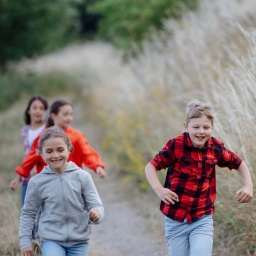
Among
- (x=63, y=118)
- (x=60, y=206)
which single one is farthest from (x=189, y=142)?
(x=63, y=118)

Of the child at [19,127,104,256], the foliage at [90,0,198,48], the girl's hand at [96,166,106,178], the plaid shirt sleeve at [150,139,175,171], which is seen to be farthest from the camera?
the foliage at [90,0,198,48]

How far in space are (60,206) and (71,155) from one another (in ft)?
5.38

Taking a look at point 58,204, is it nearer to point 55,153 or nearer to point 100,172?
point 55,153

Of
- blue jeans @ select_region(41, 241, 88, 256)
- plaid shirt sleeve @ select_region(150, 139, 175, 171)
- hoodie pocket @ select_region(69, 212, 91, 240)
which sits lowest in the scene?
blue jeans @ select_region(41, 241, 88, 256)

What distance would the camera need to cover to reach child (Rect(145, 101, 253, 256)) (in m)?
4.06

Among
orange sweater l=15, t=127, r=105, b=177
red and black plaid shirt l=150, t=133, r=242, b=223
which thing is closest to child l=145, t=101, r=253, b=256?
red and black plaid shirt l=150, t=133, r=242, b=223

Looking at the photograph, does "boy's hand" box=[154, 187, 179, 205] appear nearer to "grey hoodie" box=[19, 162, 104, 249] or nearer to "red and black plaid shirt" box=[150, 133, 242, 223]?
"red and black plaid shirt" box=[150, 133, 242, 223]

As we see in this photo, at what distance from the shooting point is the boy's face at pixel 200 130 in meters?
4.05

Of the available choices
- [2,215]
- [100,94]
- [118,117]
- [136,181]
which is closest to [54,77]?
[100,94]

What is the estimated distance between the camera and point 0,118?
15.1m

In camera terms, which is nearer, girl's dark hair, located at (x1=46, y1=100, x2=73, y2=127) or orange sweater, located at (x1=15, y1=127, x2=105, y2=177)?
orange sweater, located at (x1=15, y1=127, x2=105, y2=177)

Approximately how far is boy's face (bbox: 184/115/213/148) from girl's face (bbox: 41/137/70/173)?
34.3 inches

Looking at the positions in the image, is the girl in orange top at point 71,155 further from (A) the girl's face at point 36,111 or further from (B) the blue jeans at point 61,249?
(B) the blue jeans at point 61,249

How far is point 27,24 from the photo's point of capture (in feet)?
64.4
